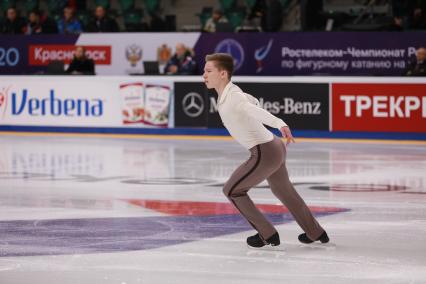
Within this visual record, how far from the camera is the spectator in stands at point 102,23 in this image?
72.1 ft

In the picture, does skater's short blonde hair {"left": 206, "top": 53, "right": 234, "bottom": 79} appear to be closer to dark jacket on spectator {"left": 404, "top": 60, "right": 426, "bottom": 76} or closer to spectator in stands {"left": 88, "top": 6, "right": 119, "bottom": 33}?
dark jacket on spectator {"left": 404, "top": 60, "right": 426, "bottom": 76}

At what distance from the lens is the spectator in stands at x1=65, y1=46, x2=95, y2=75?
20.0 meters

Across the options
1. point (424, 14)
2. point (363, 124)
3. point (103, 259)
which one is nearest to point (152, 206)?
point (103, 259)

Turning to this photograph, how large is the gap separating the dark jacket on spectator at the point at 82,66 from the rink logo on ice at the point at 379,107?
5.10m

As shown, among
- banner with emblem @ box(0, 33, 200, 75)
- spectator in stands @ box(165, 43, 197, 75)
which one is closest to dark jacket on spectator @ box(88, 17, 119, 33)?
banner with emblem @ box(0, 33, 200, 75)

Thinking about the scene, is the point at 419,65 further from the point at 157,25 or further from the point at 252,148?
the point at 252,148

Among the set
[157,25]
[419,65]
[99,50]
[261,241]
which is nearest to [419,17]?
[419,65]

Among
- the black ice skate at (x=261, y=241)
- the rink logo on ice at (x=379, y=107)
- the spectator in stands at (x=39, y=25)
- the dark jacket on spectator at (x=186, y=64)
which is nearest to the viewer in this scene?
the black ice skate at (x=261, y=241)

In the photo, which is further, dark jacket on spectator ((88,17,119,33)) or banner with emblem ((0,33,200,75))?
dark jacket on spectator ((88,17,119,33))

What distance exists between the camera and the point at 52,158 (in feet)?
48.4

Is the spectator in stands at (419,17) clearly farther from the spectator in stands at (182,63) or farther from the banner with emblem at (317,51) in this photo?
the spectator in stands at (182,63)

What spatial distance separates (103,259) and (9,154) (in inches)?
341

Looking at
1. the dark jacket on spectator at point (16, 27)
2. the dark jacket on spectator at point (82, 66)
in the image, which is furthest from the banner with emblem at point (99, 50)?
the dark jacket on spectator at point (82, 66)

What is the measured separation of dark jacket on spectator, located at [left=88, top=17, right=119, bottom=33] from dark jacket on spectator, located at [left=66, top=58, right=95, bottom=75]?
2.08 meters
